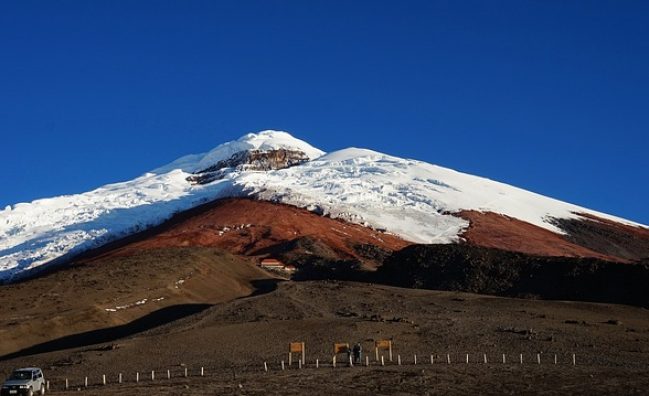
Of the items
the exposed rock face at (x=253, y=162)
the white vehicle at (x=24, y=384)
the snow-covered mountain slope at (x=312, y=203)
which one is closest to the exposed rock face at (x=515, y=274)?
the white vehicle at (x=24, y=384)

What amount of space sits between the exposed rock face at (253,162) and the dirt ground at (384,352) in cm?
12202

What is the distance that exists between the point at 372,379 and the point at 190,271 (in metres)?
42.9

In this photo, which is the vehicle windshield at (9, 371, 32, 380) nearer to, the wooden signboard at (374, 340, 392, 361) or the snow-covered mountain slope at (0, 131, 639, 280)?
the wooden signboard at (374, 340, 392, 361)

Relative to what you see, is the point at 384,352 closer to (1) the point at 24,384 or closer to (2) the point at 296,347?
(2) the point at 296,347

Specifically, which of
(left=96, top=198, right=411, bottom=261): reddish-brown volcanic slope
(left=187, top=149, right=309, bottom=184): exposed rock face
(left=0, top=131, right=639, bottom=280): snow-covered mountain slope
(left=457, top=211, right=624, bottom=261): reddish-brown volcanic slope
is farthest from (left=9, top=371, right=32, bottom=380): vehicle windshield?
(left=187, top=149, right=309, bottom=184): exposed rock face

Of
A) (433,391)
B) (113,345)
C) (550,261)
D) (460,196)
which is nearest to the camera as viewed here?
(433,391)

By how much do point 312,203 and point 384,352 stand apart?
8934cm

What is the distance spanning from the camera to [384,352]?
41.9m

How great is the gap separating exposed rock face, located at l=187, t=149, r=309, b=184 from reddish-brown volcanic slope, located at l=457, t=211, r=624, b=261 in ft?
207

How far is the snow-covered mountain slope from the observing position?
128250 millimetres

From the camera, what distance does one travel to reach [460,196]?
485 feet

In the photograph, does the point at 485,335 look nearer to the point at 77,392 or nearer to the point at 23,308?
the point at 77,392

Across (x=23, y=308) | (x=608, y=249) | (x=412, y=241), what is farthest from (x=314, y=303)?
(x=608, y=249)

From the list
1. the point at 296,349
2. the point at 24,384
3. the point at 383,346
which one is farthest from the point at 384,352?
the point at 24,384
